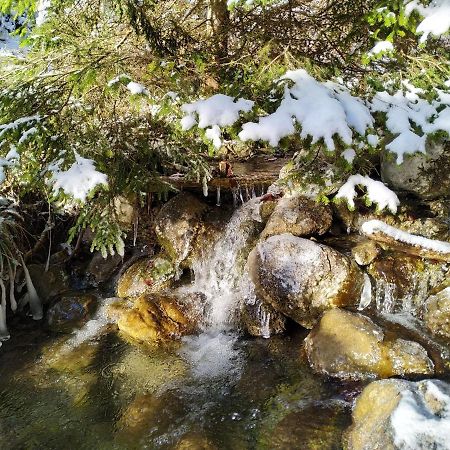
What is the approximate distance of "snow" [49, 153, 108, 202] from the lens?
456 centimetres

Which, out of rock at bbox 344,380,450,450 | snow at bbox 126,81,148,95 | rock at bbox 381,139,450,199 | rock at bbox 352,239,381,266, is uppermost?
snow at bbox 126,81,148,95

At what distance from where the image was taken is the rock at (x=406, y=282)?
228 inches

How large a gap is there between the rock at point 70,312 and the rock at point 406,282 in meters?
4.59

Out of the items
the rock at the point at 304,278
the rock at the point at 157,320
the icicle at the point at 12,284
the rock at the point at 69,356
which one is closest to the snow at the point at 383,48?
the rock at the point at 304,278

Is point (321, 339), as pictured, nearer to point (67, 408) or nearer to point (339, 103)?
point (339, 103)

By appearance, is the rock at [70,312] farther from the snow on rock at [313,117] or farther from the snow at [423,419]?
the snow at [423,419]

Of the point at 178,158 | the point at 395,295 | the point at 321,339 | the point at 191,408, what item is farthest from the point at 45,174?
the point at 395,295

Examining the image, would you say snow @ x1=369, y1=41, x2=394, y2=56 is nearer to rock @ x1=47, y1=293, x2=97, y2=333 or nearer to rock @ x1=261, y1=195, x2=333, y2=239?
rock @ x1=261, y1=195, x2=333, y2=239

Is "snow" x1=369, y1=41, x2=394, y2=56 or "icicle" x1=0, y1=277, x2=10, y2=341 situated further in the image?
"icicle" x1=0, y1=277, x2=10, y2=341

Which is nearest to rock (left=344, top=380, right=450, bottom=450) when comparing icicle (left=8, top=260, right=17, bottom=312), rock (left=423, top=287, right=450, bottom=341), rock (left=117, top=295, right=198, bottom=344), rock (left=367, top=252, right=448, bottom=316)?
rock (left=423, top=287, right=450, bottom=341)

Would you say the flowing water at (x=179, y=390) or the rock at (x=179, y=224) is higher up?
the rock at (x=179, y=224)

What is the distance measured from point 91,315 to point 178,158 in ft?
10.2

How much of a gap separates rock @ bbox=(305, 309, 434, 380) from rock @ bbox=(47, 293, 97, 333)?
386 centimetres

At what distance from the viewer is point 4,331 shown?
6.77 meters
